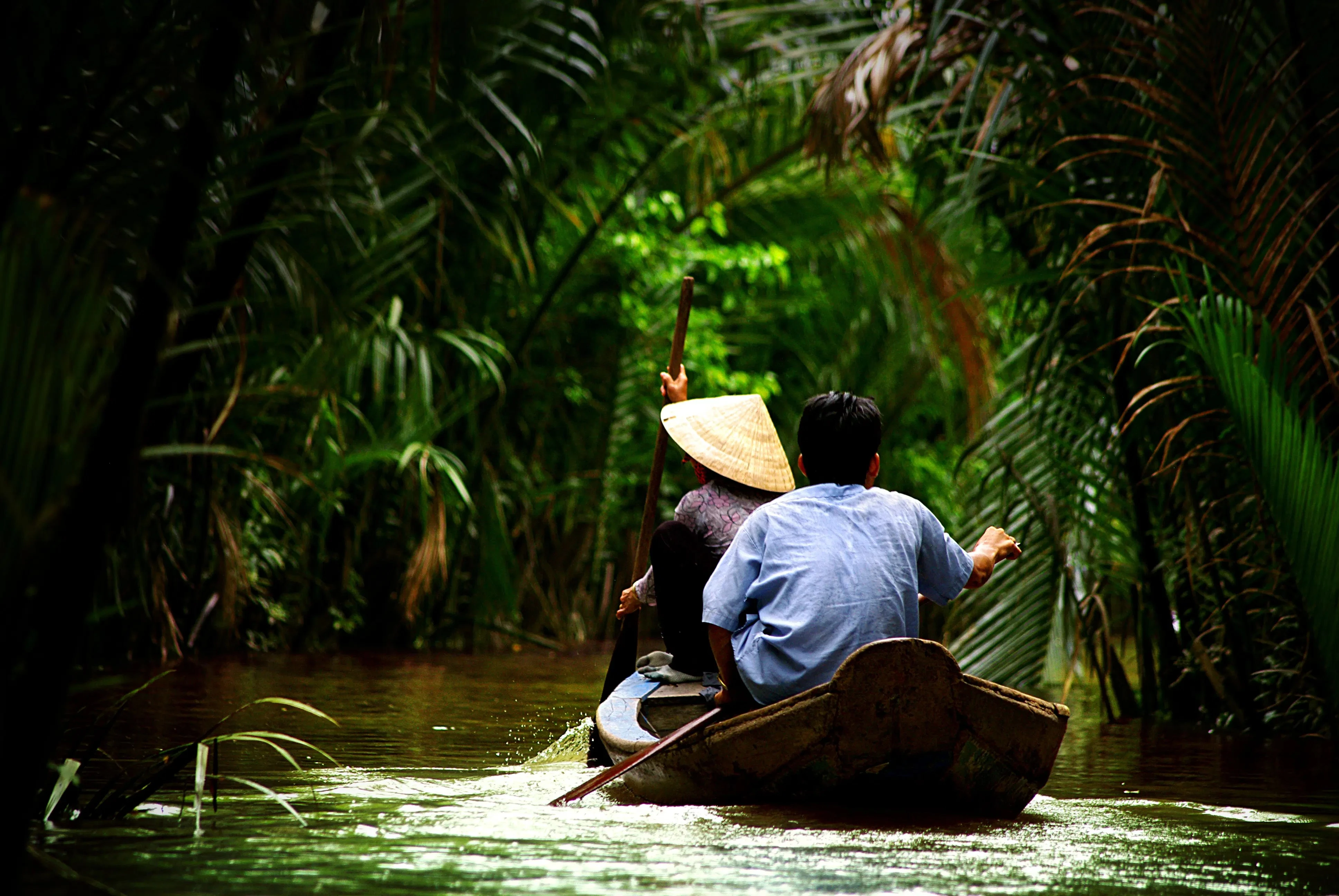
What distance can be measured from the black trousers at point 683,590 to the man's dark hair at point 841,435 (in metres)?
0.85

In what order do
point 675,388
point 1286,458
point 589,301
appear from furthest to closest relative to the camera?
1. point 589,301
2. point 675,388
3. point 1286,458

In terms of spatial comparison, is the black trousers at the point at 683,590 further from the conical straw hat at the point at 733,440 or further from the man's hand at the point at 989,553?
the man's hand at the point at 989,553

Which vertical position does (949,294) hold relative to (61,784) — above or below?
above

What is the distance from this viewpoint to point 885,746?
12.6ft

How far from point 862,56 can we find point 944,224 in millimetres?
941

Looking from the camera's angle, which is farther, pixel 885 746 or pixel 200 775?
pixel 885 746

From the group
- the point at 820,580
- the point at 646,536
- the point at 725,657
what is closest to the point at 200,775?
the point at 725,657

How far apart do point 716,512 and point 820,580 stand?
40.3 inches

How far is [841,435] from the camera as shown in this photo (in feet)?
13.4

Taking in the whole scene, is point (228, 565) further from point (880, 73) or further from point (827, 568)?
point (827, 568)

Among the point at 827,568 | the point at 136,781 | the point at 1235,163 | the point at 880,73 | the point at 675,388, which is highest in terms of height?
the point at 880,73

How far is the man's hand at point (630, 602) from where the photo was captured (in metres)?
5.10

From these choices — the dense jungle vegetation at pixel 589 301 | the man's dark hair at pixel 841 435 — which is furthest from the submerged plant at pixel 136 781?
the man's dark hair at pixel 841 435

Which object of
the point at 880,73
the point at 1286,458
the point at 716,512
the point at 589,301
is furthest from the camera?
the point at 589,301
